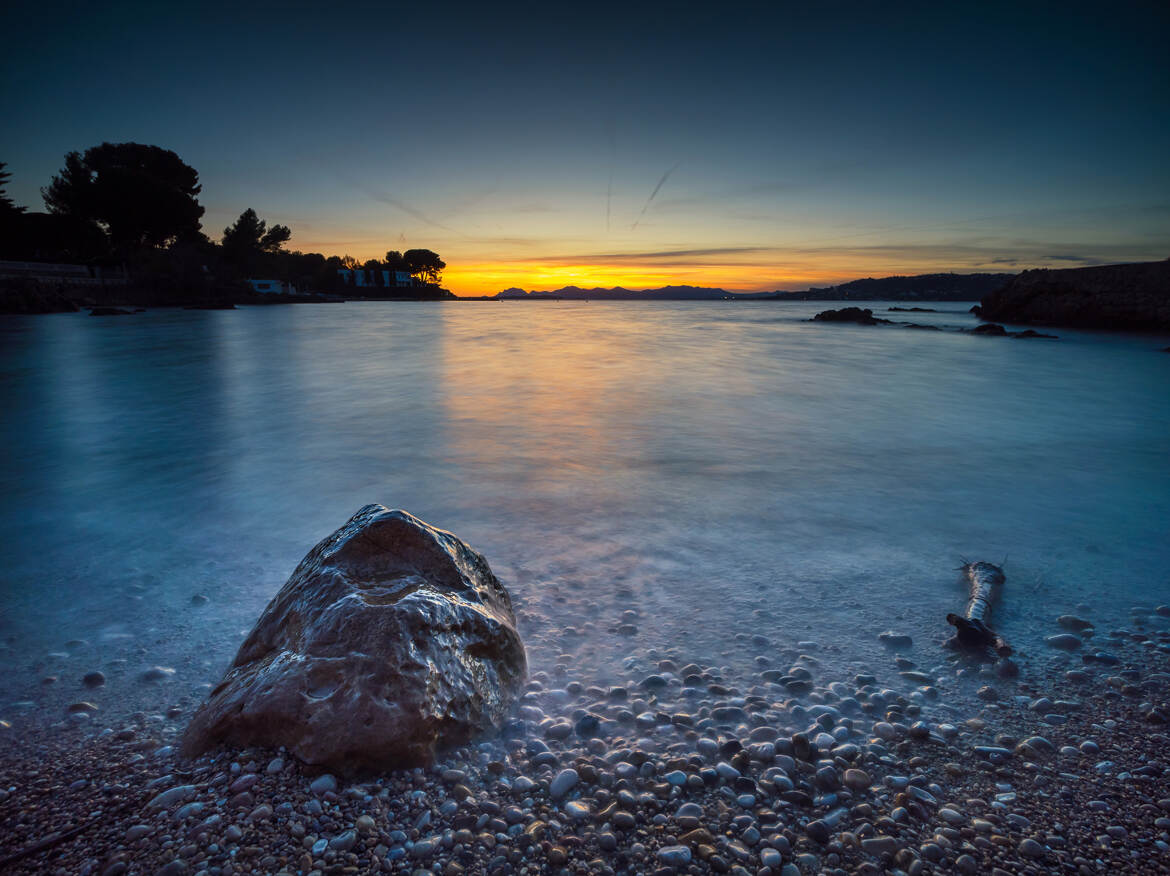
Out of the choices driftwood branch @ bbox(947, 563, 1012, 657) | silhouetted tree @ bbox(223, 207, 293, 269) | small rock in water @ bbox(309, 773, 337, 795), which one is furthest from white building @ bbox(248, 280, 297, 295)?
driftwood branch @ bbox(947, 563, 1012, 657)

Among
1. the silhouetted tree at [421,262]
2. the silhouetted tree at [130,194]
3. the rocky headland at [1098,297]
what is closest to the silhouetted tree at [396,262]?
the silhouetted tree at [421,262]

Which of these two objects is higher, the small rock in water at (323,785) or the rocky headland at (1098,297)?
the rocky headland at (1098,297)

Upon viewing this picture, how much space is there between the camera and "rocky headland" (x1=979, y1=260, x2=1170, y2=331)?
22391 millimetres

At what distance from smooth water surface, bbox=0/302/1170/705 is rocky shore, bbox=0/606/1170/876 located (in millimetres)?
364

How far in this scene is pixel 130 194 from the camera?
1897 inches

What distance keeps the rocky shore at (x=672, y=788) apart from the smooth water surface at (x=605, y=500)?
14.3 inches

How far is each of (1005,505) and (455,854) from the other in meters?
5.16

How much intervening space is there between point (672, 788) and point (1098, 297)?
31.8 m

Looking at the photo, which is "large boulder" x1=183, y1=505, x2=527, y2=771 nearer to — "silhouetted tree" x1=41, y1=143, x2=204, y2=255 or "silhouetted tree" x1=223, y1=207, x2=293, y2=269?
"silhouetted tree" x1=41, y1=143, x2=204, y2=255

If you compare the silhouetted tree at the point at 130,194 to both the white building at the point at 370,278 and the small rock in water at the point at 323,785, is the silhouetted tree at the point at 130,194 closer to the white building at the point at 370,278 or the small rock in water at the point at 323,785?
the white building at the point at 370,278

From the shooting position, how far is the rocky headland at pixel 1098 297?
22391 millimetres

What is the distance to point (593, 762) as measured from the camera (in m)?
1.93

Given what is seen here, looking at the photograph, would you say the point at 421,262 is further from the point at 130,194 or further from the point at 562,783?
the point at 562,783

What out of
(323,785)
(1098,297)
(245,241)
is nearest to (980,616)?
(323,785)
